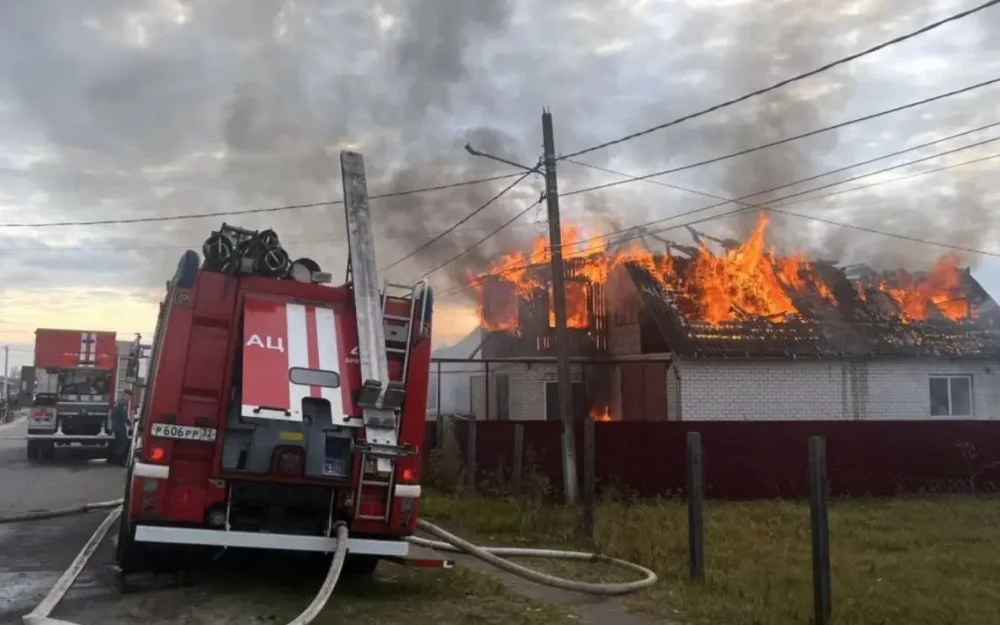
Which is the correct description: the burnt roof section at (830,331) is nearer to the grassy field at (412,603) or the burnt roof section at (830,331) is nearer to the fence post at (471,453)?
the fence post at (471,453)

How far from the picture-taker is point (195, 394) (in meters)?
6.52

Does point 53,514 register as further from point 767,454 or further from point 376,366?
point 767,454

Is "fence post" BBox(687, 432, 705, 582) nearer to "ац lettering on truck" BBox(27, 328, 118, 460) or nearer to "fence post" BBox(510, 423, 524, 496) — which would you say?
"fence post" BBox(510, 423, 524, 496)

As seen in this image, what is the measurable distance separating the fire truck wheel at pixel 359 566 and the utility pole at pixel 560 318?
5.51 meters

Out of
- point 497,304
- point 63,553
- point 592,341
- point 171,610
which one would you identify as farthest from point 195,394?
point 497,304

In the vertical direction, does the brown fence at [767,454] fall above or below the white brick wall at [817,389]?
below

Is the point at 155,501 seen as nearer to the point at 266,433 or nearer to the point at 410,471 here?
the point at 266,433

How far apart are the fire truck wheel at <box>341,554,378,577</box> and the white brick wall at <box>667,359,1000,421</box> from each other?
10.6 metres

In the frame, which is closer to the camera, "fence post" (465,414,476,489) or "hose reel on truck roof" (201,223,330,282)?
"hose reel on truck roof" (201,223,330,282)

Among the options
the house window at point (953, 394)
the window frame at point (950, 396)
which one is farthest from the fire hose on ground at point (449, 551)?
the house window at point (953, 394)

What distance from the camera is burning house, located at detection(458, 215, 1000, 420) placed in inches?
707

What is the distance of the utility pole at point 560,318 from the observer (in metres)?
12.9

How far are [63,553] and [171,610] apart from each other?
3317 mm

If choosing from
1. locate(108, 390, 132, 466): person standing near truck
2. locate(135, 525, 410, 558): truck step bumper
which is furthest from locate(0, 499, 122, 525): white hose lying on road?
locate(108, 390, 132, 466): person standing near truck
